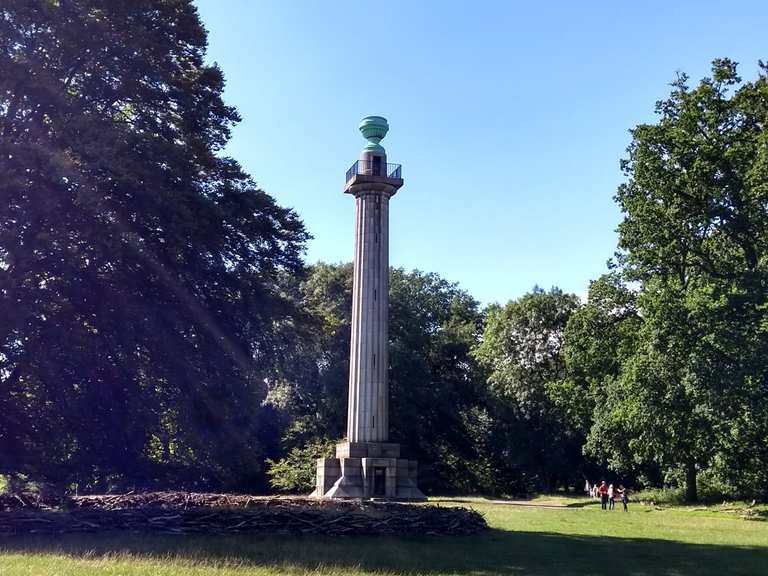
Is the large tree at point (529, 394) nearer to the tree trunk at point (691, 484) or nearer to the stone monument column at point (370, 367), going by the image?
the tree trunk at point (691, 484)

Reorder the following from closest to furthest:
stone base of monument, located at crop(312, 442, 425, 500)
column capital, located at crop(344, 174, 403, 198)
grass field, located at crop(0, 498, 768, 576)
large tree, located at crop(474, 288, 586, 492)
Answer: grass field, located at crop(0, 498, 768, 576)
stone base of monument, located at crop(312, 442, 425, 500)
column capital, located at crop(344, 174, 403, 198)
large tree, located at crop(474, 288, 586, 492)

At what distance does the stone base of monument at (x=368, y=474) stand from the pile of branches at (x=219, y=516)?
1585 centimetres

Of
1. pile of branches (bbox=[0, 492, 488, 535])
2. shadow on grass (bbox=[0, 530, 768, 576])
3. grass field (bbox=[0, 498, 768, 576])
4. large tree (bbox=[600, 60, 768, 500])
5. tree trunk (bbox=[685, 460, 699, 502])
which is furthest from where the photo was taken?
tree trunk (bbox=[685, 460, 699, 502])

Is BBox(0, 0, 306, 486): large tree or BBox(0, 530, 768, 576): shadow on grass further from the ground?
BBox(0, 0, 306, 486): large tree

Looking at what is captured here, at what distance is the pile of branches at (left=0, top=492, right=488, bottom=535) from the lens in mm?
17141

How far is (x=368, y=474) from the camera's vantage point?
3738 centimetres

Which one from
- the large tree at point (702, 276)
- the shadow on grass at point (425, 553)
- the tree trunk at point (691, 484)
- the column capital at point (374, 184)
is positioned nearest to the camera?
the shadow on grass at point (425, 553)

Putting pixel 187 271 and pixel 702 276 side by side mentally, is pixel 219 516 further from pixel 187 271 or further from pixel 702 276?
pixel 702 276


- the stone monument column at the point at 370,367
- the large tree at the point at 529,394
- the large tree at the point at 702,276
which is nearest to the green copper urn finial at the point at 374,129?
the stone monument column at the point at 370,367

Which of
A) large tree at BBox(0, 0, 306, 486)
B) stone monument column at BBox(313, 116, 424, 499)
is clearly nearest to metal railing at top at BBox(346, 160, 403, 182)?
stone monument column at BBox(313, 116, 424, 499)

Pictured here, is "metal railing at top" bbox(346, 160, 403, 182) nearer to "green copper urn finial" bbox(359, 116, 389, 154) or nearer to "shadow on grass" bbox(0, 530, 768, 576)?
"green copper urn finial" bbox(359, 116, 389, 154)

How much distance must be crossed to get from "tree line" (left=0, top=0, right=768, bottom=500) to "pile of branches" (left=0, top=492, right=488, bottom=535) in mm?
1599

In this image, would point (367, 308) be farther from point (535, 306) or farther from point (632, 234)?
point (535, 306)

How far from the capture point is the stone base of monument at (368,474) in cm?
3700
